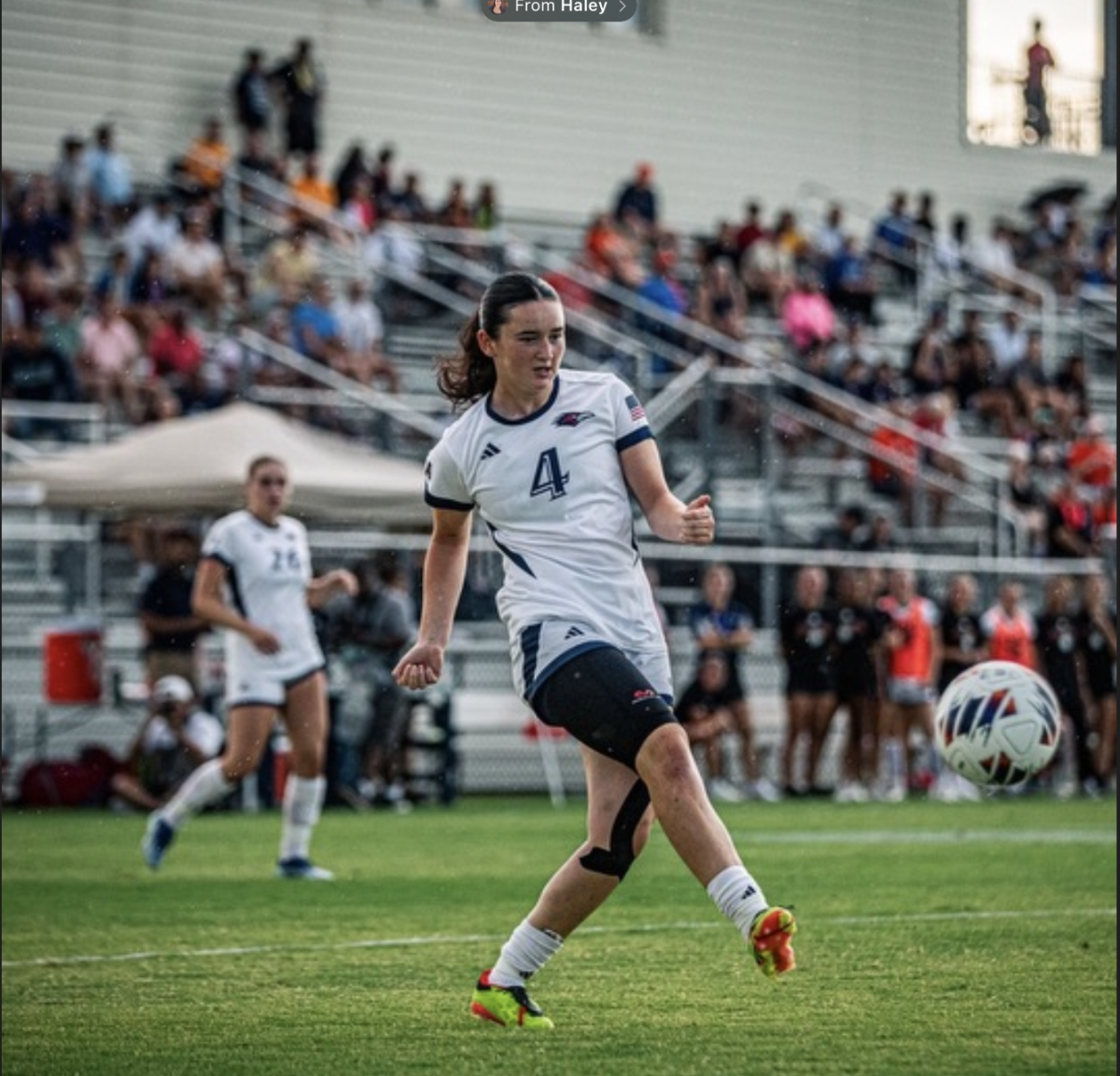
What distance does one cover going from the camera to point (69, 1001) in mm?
8109

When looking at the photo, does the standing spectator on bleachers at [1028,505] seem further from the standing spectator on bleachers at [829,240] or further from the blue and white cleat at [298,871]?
the blue and white cleat at [298,871]

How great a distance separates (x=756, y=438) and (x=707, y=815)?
1811cm

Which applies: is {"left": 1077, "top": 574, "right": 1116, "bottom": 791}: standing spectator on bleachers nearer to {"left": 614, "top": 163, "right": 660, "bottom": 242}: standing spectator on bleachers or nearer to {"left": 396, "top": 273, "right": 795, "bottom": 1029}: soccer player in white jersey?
{"left": 614, "top": 163, "right": 660, "bottom": 242}: standing spectator on bleachers

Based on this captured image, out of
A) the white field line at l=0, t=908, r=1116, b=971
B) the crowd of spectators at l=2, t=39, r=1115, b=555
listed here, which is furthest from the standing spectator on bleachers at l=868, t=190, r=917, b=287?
the white field line at l=0, t=908, r=1116, b=971

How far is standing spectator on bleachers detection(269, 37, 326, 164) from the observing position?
26969 millimetres

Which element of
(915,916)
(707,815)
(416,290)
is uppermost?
(416,290)

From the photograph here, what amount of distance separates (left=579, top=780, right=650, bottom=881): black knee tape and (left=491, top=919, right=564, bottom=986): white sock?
0.30 metres

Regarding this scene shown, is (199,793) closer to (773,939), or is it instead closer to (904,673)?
(773,939)

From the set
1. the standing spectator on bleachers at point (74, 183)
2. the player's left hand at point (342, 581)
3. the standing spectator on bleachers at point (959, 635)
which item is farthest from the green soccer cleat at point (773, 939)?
the standing spectator on bleachers at point (74, 183)

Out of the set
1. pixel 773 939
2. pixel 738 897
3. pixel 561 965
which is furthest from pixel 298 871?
pixel 773 939

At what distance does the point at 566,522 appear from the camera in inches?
287

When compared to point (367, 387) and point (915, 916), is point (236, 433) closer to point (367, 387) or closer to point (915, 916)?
point (367, 387)

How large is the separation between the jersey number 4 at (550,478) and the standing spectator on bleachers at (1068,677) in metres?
16.4

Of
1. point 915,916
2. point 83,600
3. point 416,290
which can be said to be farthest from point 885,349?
point 915,916
